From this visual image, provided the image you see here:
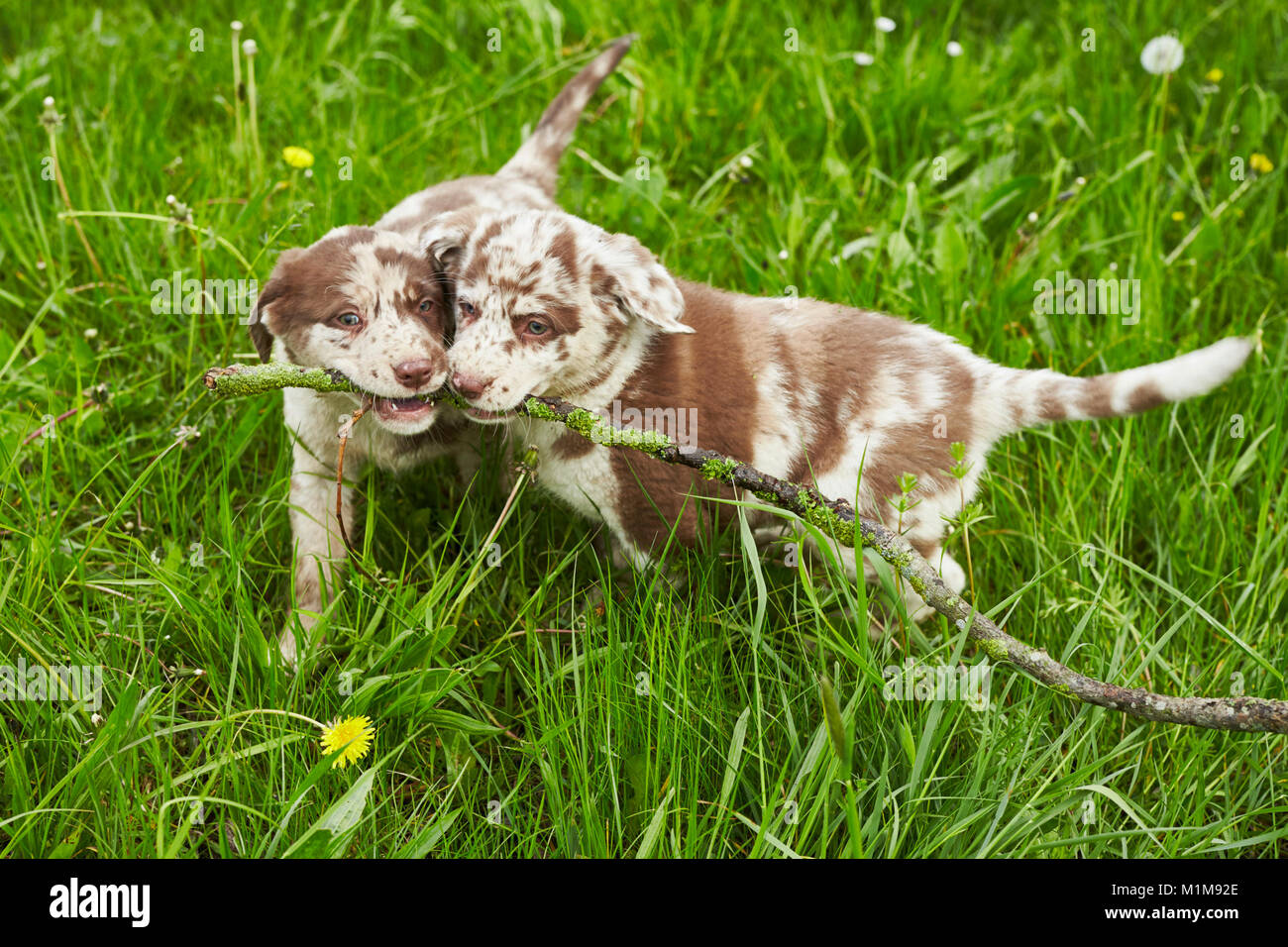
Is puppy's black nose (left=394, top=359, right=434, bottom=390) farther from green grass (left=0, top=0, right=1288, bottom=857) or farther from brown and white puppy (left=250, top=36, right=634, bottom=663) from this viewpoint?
green grass (left=0, top=0, right=1288, bottom=857)

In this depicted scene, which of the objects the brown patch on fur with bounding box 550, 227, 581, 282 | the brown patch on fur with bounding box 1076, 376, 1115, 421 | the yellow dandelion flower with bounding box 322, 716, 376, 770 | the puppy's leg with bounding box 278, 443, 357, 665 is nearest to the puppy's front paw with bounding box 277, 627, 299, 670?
the puppy's leg with bounding box 278, 443, 357, 665

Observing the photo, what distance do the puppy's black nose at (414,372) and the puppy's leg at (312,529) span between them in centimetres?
46

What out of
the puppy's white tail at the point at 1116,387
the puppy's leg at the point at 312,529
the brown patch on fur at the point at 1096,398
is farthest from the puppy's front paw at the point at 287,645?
the brown patch on fur at the point at 1096,398

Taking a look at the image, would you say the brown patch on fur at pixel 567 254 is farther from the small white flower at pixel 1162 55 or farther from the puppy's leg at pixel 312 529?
the small white flower at pixel 1162 55

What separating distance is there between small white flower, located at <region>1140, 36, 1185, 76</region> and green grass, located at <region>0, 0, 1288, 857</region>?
0.19 meters

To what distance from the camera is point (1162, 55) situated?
5.08 m

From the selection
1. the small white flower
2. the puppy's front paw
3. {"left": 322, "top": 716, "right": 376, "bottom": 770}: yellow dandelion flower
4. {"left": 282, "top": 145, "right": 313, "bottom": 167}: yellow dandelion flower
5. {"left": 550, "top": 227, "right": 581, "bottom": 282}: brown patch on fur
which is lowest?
{"left": 322, "top": 716, "right": 376, "bottom": 770}: yellow dandelion flower

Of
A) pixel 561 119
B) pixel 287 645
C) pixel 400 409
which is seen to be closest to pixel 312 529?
pixel 287 645

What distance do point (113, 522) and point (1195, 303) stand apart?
3708 mm

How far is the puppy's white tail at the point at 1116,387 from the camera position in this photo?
9.66 ft

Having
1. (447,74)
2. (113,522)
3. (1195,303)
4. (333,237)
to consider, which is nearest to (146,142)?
(447,74)

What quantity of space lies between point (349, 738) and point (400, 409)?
3.12 feet

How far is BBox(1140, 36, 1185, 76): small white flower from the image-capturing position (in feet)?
16.4

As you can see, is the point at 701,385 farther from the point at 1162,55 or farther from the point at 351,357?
the point at 1162,55
